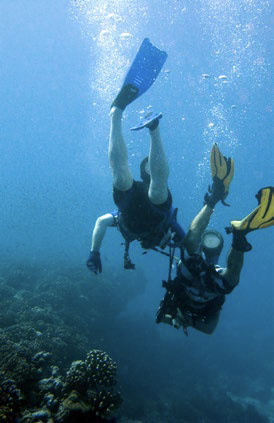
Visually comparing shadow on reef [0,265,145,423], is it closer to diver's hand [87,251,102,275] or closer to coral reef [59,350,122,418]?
coral reef [59,350,122,418]

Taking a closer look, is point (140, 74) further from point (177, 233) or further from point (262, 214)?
point (262, 214)

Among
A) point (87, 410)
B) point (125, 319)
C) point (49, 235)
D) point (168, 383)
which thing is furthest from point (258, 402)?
point (49, 235)

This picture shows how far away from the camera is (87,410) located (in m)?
4.53

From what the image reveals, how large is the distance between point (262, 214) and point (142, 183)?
2.16 meters

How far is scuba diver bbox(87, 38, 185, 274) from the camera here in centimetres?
497

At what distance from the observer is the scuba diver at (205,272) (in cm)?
458

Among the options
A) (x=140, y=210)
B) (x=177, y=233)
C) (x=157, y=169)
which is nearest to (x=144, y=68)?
(x=157, y=169)

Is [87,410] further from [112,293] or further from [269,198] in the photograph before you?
[112,293]

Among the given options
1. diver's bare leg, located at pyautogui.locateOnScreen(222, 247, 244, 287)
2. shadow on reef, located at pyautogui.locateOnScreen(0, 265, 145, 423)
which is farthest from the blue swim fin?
shadow on reef, located at pyautogui.locateOnScreen(0, 265, 145, 423)

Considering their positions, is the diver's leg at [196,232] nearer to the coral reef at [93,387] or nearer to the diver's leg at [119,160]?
the diver's leg at [119,160]

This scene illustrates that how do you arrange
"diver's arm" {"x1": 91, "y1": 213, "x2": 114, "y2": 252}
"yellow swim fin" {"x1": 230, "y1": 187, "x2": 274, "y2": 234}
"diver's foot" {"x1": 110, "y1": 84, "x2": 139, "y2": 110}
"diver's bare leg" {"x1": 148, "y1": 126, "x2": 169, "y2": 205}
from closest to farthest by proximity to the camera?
"yellow swim fin" {"x1": 230, "y1": 187, "x2": 274, "y2": 234} < "diver's bare leg" {"x1": 148, "y1": 126, "x2": 169, "y2": 205} < "diver's foot" {"x1": 110, "y1": 84, "x2": 139, "y2": 110} < "diver's arm" {"x1": 91, "y1": 213, "x2": 114, "y2": 252}

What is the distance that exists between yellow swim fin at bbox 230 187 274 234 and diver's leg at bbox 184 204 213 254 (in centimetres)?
122

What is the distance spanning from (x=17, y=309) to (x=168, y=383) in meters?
9.54

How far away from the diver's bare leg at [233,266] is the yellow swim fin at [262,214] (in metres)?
0.42
